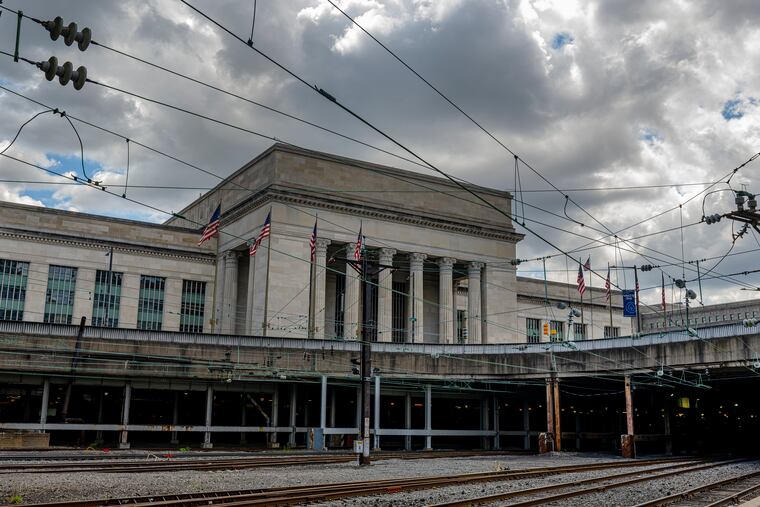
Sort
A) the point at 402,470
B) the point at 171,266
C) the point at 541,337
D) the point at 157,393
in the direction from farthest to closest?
the point at 541,337 → the point at 171,266 → the point at 157,393 → the point at 402,470

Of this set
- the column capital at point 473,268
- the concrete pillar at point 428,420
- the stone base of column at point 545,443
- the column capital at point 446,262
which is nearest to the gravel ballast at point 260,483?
the stone base of column at point 545,443

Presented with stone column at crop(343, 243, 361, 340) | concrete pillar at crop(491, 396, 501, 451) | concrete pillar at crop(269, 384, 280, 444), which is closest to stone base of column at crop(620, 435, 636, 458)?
concrete pillar at crop(491, 396, 501, 451)

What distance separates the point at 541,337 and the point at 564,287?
33.9 ft

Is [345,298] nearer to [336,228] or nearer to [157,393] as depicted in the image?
Result: [336,228]

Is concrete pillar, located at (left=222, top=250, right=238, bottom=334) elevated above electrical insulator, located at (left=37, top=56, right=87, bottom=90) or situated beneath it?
elevated above

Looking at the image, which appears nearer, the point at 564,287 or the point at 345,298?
the point at 345,298

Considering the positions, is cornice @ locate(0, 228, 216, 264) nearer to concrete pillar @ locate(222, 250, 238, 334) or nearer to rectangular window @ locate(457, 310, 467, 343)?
concrete pillar @ locate(222, 250, 238, 334)

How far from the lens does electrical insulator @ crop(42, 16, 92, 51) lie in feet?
42.5

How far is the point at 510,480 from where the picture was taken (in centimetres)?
2519

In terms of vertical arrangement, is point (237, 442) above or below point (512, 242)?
below

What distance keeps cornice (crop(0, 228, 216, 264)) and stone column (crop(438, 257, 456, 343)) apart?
20808 mm

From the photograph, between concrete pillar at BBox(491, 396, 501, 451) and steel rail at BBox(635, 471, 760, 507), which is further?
concrete pillar at BBox(491, 396, 501, 451)

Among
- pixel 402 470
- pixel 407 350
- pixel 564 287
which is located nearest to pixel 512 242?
pixel 564 287

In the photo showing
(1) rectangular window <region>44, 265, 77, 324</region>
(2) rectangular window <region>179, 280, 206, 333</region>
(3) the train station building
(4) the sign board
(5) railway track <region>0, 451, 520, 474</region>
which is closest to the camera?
(5) railway track <region>0, 451, 520, 474</region>
